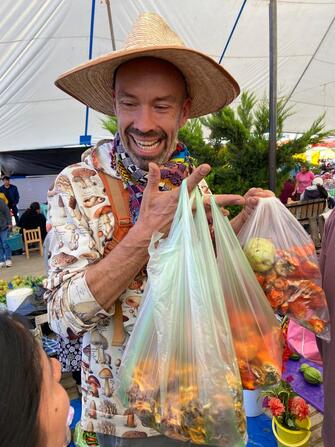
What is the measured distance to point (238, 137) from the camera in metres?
4.12

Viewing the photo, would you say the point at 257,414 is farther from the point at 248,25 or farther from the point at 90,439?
the point at 248,25

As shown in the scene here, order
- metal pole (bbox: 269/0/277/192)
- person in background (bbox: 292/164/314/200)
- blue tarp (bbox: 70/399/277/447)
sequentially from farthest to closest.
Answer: person in background (bbox: 292/164/314/200), metal pole (bbox: 269/0/277/192), blue tarp (bbox: 70/399/277/447)

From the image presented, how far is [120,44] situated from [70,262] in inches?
331

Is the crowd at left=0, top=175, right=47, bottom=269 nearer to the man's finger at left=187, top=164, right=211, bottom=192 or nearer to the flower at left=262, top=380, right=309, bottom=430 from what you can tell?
the flower at left=262, top=380, right=309, bottom=430

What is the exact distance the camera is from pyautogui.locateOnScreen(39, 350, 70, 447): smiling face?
621 millimetres

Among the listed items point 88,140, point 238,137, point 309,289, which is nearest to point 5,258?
point 88,140

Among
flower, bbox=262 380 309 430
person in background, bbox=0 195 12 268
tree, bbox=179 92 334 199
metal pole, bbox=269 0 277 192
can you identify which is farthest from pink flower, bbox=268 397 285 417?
person in background, bbox=0 195 12 268

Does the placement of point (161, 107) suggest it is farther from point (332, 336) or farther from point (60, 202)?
point (332, 336)

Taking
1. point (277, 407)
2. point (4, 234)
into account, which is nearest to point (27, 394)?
point (277, 407)

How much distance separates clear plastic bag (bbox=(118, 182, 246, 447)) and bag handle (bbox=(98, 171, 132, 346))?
15 centimetres

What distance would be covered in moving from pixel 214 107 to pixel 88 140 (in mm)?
9425

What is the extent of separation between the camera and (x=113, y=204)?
102 centimetres

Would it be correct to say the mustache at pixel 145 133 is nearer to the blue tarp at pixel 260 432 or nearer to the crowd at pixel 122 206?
the crowd at pixel 122 206

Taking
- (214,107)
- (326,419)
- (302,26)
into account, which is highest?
(302,26)
